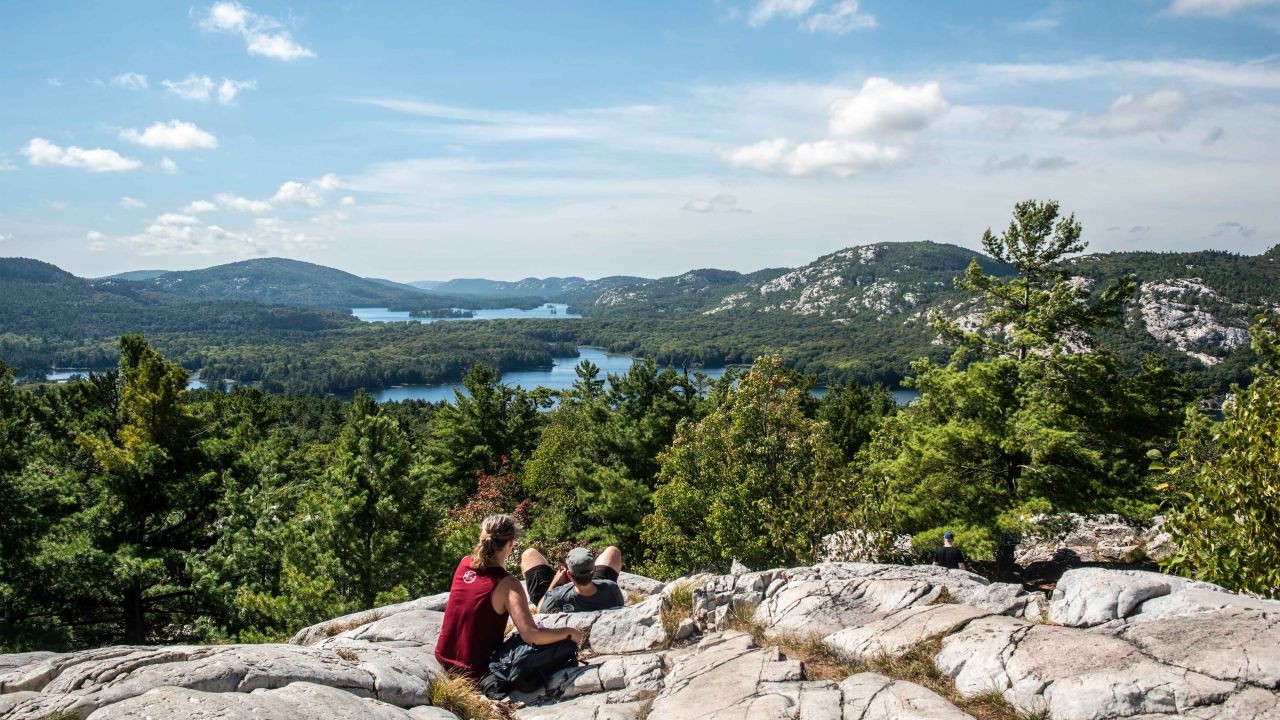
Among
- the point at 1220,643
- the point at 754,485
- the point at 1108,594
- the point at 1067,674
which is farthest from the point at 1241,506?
the point at 754,485

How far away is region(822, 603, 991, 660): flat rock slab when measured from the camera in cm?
675

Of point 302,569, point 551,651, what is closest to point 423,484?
point 302,569

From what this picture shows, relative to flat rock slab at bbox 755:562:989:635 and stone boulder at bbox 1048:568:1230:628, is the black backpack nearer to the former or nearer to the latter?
flat rock slab at bbox 755:562:989:635

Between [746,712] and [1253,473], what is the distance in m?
6.19

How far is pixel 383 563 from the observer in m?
16.7

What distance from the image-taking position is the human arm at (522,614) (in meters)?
6.43

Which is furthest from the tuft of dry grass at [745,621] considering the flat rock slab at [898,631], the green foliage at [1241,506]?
the green foliage at [1241,506]

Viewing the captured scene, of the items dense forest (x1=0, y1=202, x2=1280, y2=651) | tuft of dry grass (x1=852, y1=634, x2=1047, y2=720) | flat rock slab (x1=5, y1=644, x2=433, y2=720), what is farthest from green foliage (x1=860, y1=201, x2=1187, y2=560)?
flat rock slab (x1=5, y1=644, x2=433, y2=720)

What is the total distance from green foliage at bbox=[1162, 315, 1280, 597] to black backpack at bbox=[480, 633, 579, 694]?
24.2ft

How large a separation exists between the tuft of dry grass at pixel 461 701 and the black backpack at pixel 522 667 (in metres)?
0.26

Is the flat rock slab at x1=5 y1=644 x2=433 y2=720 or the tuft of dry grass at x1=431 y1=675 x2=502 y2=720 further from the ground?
the flat rock slab at x1=5 y1=644 x2=433 y2=720

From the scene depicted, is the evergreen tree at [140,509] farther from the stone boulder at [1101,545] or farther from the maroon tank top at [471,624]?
the stone boulder at [1101,545]

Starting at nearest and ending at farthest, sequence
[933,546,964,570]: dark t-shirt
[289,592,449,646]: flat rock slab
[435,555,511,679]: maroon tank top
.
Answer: [435,555,511,679]: maroon tank top < [289,592,449,646]: flat rock slab < [933,546,964,570]: dark t-shirt

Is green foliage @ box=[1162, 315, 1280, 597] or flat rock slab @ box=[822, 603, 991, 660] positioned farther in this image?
green foliage @ box=[1162, 315, 1280, 597]
